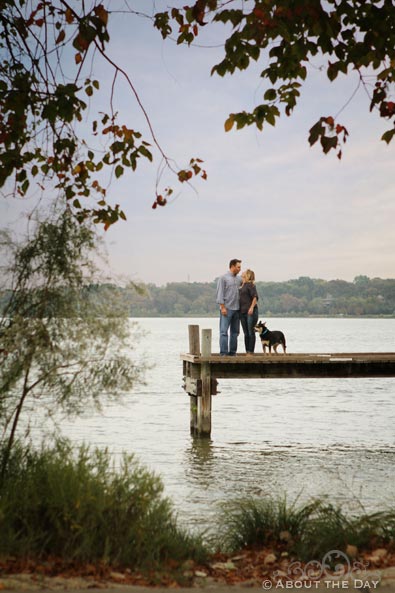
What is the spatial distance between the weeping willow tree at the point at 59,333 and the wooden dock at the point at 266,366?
420 inches

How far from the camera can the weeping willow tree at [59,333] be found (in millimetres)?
6559

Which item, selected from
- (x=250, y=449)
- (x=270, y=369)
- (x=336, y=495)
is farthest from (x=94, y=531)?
(x=250, y=449)

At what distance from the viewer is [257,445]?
21.2m

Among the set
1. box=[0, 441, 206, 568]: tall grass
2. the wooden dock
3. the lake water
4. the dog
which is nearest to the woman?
the dog

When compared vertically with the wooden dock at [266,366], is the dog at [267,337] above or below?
above

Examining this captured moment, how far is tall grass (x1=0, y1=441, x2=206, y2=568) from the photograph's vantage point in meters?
5.60

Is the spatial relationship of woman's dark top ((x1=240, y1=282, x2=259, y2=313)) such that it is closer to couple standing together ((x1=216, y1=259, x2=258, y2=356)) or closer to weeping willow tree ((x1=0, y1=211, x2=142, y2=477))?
couple standing together ((x1=216, y1=259, x2=258, y2=356))

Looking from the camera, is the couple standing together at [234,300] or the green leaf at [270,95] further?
the couple standing together at [234,300]

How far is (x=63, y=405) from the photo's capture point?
6758 mm

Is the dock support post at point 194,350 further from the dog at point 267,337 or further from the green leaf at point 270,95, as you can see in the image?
the green leaf at point 270,95

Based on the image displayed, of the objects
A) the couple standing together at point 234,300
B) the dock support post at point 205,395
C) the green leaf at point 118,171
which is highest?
the green leaf at point 118,171

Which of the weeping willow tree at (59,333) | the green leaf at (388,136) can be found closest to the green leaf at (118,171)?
the weeping willow tree at (59,333)

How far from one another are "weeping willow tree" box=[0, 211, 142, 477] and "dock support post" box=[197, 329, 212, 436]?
1040 centimetres

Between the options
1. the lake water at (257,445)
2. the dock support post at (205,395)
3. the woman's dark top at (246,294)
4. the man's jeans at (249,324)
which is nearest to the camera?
the lake water at (257,445)
